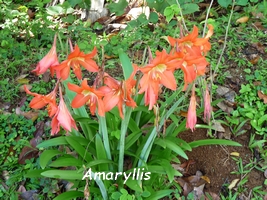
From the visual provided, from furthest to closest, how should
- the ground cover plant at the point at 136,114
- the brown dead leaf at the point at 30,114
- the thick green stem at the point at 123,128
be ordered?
1. the brown dead leaf at the point at 30,114
2. the thick green stem at the point at 123,128
3. the ground cover plant at the point at 136,114

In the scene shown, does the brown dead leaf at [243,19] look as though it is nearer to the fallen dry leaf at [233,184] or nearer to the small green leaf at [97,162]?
the fallen dry leaf at [233,184]

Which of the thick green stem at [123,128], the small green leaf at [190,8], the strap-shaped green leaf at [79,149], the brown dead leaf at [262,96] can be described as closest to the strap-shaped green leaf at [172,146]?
the thick green stem at [123,128]

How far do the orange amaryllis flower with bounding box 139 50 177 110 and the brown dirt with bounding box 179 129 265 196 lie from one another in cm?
122

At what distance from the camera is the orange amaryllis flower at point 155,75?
1646 millimetres

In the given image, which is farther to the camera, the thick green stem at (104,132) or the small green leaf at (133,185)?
the small green leaf at (133,185)

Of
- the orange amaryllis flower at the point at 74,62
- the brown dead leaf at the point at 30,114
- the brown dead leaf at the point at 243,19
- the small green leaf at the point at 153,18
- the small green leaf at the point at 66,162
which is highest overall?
the orange amaryllis flower at the point at 74,62

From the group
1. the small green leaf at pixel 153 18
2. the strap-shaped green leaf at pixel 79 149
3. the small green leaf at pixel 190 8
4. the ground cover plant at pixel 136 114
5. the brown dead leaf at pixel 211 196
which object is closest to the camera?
the ground cover plant at pixel 136 114

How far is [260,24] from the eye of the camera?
412 cm

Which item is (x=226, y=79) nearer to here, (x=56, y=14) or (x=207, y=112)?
(x=207, y=112)

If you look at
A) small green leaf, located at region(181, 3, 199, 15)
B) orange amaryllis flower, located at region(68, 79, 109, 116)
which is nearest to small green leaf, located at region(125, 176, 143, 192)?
orange amaryllis flower, located at region(68, 79, 109, 116)

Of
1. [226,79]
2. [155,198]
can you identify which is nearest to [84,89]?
[155,198]

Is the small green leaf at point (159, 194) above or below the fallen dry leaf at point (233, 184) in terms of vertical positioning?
above

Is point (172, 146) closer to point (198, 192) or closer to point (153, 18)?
point (198, 192)

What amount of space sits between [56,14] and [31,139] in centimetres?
172
